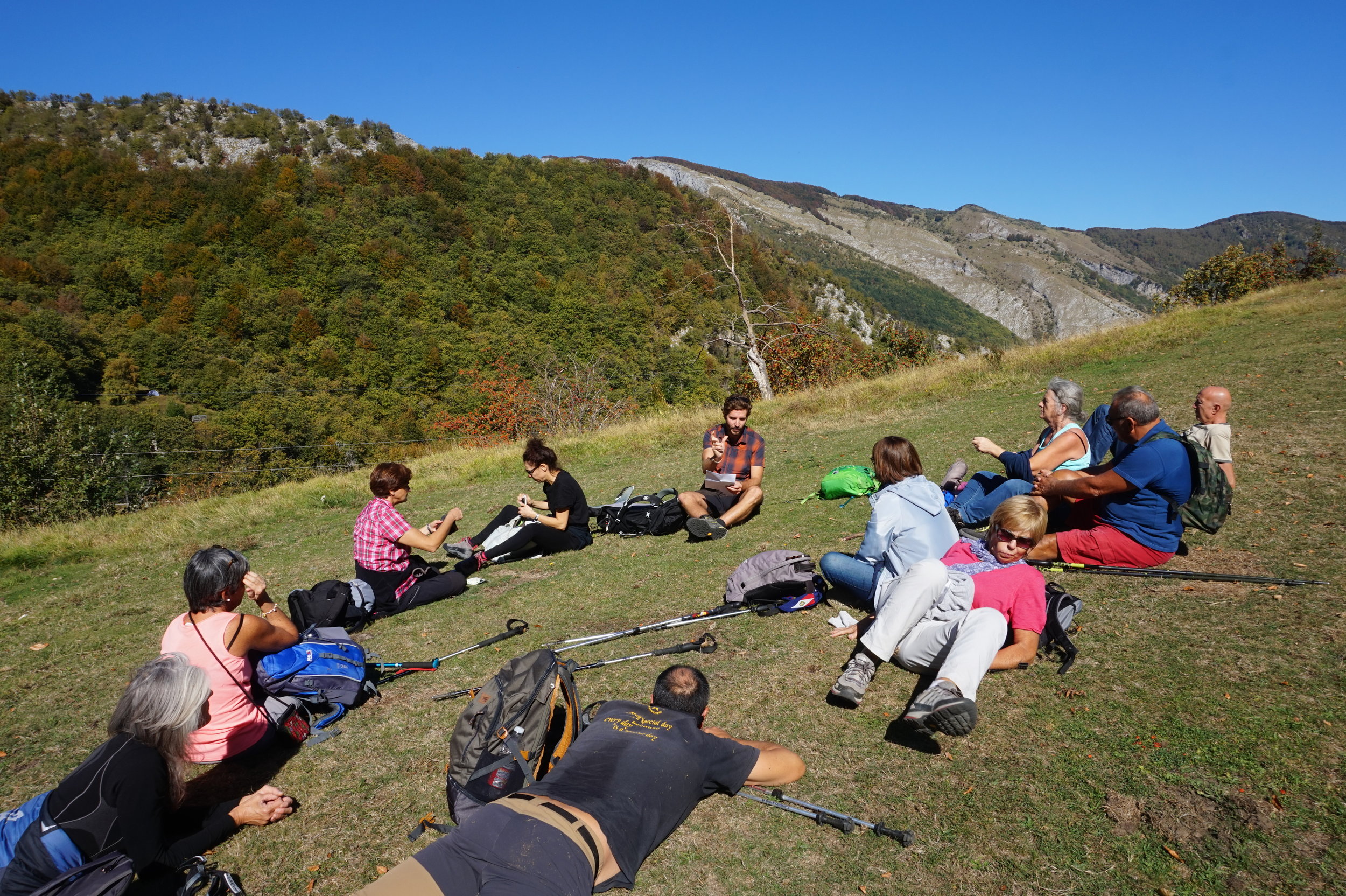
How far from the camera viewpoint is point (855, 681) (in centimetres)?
432

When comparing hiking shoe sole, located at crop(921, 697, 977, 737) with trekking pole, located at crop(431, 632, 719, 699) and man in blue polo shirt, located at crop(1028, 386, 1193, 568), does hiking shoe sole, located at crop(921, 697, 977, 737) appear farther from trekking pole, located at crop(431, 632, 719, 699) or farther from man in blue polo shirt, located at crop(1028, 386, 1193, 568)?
man in blue polo shirt, located at crop(1028, 386, 1193, 568)

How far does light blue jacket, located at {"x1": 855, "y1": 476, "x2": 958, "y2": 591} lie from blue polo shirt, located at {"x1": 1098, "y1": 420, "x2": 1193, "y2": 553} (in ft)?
5.33

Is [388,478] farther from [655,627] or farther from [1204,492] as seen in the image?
[1204,492]

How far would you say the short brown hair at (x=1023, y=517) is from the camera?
4.62 metres

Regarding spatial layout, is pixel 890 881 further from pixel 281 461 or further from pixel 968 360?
pixel 281 461

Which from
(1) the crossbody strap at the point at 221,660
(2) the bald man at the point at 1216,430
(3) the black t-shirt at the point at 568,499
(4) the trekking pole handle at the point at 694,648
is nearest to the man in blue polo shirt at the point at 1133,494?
(2) the bald man at the point at 1216,430

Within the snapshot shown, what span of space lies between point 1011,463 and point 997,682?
3426mm

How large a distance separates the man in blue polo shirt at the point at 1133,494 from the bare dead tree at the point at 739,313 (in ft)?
52.7

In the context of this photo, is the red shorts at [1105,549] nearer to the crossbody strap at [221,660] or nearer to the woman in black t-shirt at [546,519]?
the woman in black t-shirt at [546,519]

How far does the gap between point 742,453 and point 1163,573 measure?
14.9 ft

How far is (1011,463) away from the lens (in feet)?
23.5

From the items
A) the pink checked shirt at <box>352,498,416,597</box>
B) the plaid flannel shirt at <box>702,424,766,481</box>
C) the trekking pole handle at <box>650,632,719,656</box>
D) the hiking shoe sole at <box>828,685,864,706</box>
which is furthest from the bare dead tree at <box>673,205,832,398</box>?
the hiking shoe sole at <box>828,685,864,706</box>

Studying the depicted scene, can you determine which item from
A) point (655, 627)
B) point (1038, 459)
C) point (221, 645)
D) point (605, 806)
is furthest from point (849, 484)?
point (221, 645)

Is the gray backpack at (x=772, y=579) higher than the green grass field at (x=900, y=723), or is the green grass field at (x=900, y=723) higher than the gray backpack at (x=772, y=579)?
Result: the gray backpack at (x=772, y=579)
